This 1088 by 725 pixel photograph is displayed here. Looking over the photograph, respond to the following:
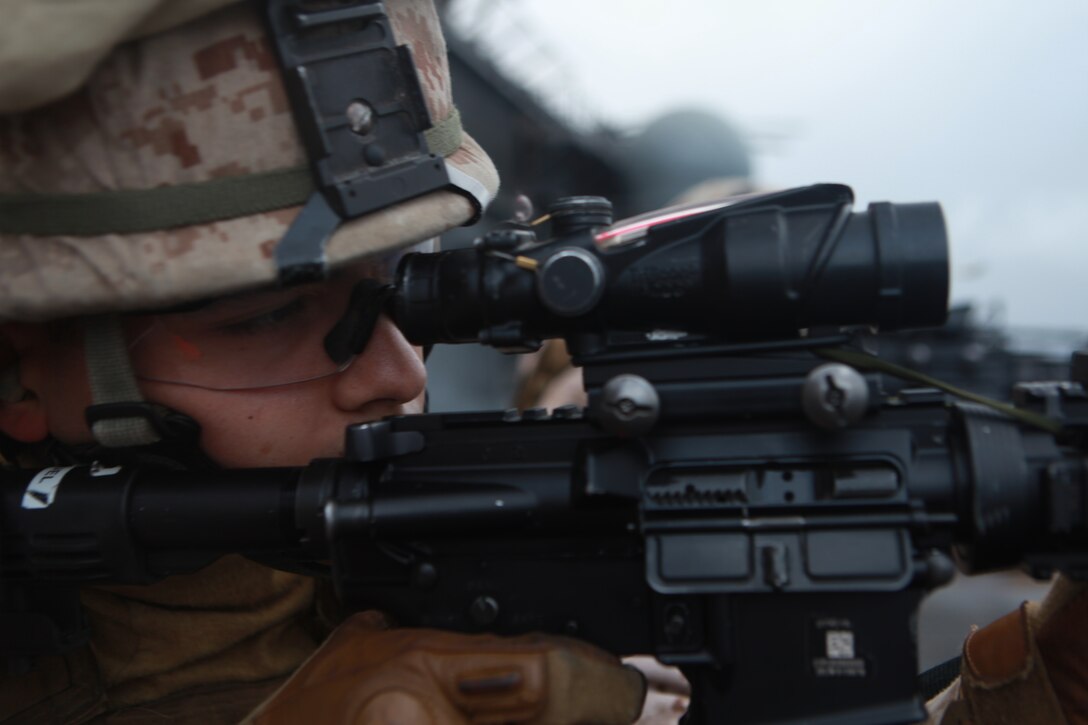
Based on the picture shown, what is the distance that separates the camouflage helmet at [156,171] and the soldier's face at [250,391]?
5.5 inches

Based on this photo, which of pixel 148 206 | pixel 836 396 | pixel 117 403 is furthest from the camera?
pixel 117 403

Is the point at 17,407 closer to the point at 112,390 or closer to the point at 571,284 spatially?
the point at 112,390

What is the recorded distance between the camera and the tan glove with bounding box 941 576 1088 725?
131cm

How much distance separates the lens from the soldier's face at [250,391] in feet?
4.67

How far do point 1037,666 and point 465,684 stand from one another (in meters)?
0.81

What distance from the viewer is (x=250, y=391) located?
1434 mm

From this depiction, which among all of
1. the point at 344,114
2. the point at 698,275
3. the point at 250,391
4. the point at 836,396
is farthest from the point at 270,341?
the point at 836,396

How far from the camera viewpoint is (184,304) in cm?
136

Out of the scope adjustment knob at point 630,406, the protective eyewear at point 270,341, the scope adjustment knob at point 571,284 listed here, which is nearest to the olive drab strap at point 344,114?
the protective eyewear at point 270,341

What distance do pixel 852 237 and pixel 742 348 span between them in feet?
0.61

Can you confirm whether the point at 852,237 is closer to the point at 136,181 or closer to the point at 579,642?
the point at 579,642

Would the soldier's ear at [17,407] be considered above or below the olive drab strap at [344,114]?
below

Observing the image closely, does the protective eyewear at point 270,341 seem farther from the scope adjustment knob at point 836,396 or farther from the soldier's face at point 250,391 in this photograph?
the scope adjustment knob at point 836,396

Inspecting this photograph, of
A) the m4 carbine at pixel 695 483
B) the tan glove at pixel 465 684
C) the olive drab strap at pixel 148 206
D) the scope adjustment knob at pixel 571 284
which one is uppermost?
the olive drab strap at pixel 148 206
